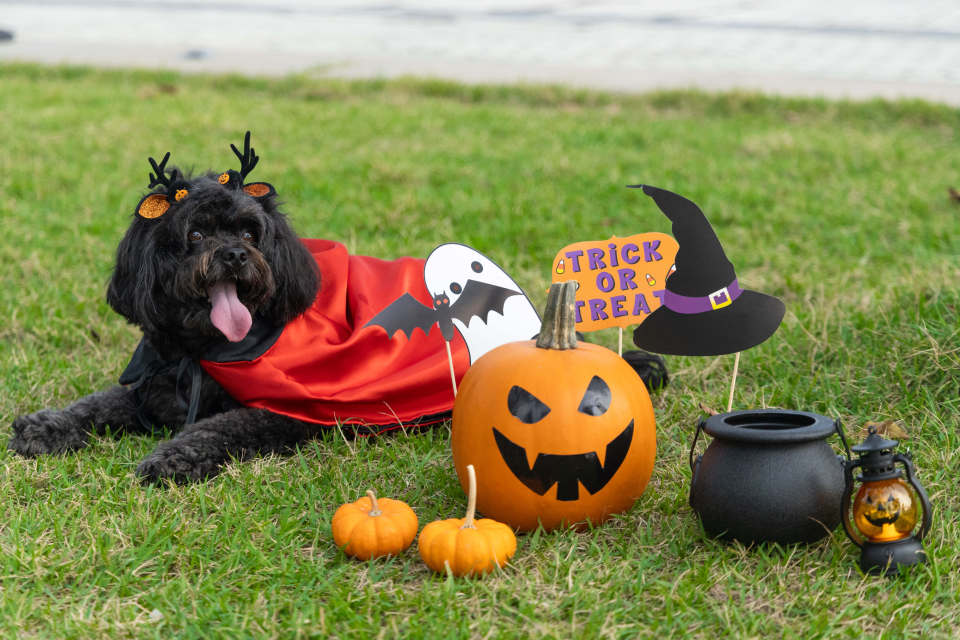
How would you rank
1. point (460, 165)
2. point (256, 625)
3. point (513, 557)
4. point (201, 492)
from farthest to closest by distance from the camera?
1. point (460, 165)
2. point (201, 492)
3. point (513, 557)
4. point (256, 625)

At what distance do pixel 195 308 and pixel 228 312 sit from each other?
0.41ft

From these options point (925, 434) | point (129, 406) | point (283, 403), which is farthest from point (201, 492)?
point (925, 434)

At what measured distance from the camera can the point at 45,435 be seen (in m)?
3.72

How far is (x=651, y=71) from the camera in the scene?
13.4 metres

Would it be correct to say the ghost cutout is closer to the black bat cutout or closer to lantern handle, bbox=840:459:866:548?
the black bat cutout

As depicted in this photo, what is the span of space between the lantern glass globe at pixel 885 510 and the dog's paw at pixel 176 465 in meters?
2.22

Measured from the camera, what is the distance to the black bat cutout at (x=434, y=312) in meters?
3.59

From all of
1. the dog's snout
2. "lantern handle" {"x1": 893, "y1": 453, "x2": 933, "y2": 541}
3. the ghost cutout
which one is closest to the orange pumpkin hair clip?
the dog's snout

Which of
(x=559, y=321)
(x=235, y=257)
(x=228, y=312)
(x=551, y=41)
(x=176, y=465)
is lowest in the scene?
(x=176, y=465)

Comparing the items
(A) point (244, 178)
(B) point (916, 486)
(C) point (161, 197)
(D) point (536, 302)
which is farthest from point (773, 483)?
(D) point (536, 302)

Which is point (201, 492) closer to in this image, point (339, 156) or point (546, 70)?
point (339, 156)

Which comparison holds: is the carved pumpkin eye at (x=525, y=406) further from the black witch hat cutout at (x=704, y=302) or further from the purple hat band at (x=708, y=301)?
the purple hat band at (x=708, y=301)

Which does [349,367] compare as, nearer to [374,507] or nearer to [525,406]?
[374,507]

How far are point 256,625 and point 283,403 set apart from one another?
1368 millimetres
